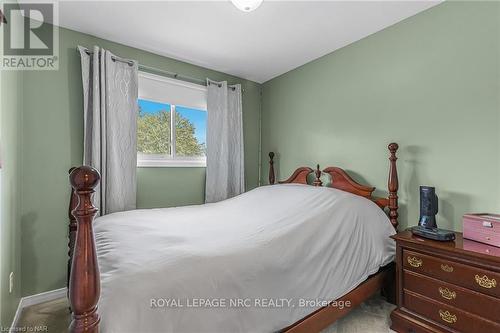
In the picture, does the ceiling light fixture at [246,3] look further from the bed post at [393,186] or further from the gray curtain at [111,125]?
the bed post at [393,186]

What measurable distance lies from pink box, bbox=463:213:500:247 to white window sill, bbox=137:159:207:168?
253 centimetres

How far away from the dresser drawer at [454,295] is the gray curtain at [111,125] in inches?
97.6

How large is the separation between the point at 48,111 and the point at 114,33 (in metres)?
0.94

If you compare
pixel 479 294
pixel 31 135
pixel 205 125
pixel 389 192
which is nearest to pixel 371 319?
pixel 479 294

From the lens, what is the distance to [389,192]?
7.00 feet

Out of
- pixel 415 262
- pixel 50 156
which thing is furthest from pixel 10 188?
pixel 415 262

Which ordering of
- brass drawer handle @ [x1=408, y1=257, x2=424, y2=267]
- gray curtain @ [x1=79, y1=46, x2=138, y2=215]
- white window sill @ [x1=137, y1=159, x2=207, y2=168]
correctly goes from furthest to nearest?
white window sill @ [x1=137, y1=159, x2=207, y2=168] → gray curtain @ [x1=79, y1=46, x2=138, y2=215] → brass drawer handle @ [x1=408, y1=257, x2=424, y2=267]

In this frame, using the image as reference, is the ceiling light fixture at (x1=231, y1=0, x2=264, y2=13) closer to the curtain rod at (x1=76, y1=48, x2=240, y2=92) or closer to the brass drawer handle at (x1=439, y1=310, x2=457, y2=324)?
the curtain rod at (x1=76, y1=48, x2=240, y2=92)

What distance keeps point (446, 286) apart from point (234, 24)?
2.49 m

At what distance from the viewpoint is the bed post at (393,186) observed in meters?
2.07

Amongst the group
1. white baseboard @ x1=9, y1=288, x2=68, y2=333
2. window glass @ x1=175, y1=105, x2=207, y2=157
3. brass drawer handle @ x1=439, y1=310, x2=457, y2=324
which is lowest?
white baseboard @ x1=9, y1=288, x2=68, y2=333

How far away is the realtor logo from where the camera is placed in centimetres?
179

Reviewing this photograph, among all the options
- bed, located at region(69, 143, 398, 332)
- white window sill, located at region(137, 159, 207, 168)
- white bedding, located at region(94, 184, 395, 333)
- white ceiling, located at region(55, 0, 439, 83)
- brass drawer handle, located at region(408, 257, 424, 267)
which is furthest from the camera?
white window sill, located at region(137, 159, 207, 168)

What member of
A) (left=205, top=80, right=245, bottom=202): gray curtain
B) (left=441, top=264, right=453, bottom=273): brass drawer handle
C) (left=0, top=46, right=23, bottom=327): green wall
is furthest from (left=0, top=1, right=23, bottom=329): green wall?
(left=441, top=264, right=453, bottom=273): brass drawer handle
